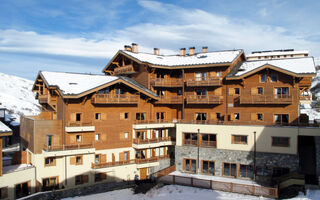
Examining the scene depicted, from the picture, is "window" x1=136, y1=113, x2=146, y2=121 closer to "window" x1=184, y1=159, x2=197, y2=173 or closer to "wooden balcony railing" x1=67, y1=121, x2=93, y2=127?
"wooden balcony railing" x1=67, y1=121, x2=93, y2=127

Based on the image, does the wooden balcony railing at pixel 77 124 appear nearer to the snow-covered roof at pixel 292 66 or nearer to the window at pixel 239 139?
the window at pixel 239 139

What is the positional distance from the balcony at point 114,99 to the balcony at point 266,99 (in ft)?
42.5

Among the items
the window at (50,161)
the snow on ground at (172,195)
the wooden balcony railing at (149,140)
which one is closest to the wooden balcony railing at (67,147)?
the window at (50,161)

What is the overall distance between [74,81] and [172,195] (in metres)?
17.2

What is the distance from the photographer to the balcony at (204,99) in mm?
33125

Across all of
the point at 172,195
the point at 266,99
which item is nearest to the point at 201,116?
the point at 266,99

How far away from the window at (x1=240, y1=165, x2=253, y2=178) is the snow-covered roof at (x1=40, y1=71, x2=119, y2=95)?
17.7 meters

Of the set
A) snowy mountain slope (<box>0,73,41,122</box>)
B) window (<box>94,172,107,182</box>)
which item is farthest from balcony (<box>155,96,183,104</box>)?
snowy mountain slope (<box>0,73,41,122</box>)

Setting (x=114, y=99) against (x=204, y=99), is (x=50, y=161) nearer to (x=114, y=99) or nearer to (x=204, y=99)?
(x=114, y=99)

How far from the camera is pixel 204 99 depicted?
3375cm

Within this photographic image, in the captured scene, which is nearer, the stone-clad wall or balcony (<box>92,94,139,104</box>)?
the stone-clad wall

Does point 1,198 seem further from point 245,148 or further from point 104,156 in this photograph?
point 245,148

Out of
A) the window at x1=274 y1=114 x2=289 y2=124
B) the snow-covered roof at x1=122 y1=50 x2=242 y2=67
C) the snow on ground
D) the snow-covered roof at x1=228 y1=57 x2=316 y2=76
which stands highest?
the snow-covered roof at x1=122 y1=50 x2=242 y2=67

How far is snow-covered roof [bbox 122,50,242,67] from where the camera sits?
34719 millimetres
